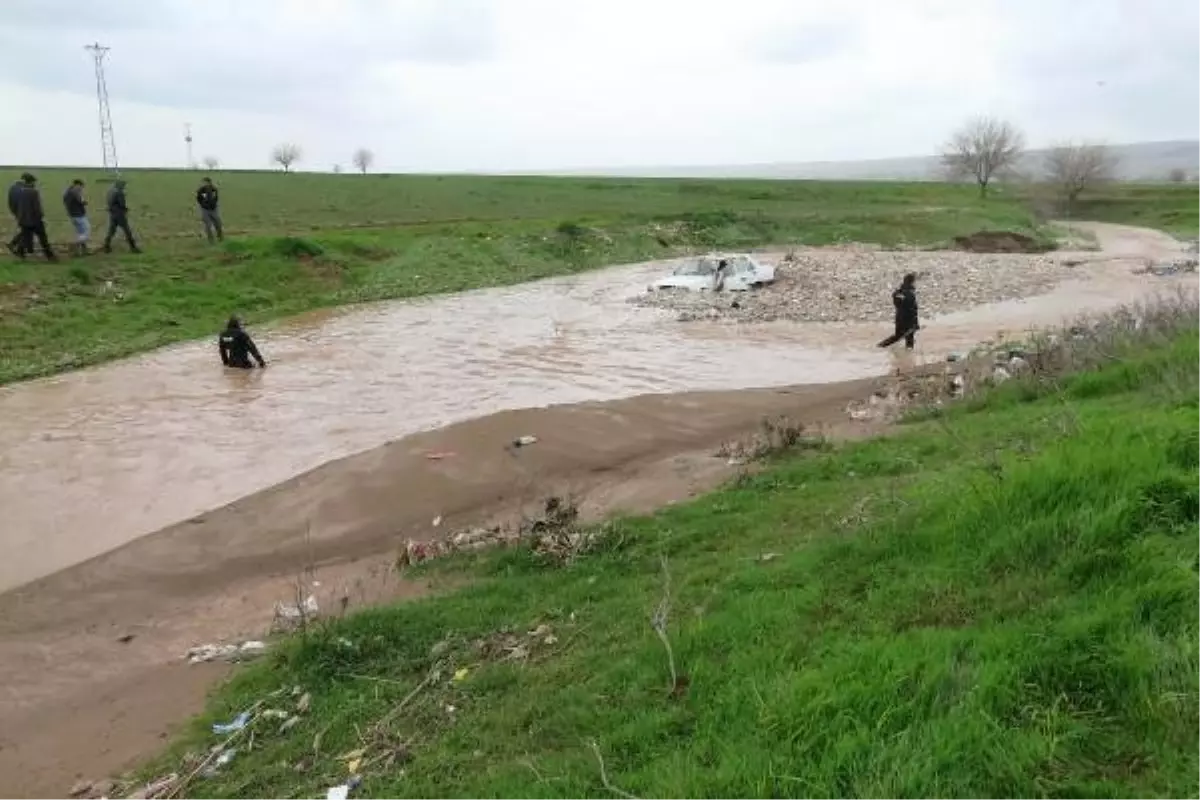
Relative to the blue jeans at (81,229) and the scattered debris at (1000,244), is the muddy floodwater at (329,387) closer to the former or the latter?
the blue jeans at (81,229)

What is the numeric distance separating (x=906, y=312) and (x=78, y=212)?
59.3ft

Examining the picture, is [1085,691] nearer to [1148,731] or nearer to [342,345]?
[1148,731]

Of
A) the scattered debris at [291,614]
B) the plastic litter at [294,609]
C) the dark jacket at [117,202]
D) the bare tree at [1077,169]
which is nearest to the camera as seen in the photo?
the scattered debris at [291,614]

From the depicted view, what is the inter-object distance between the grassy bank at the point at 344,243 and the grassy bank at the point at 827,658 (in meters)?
13.8

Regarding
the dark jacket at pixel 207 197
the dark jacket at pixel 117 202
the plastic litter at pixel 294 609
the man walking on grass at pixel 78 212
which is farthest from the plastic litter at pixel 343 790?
the dark jacket at pixel 207 197

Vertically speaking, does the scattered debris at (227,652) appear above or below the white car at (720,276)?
below

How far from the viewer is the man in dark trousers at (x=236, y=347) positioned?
1606cm

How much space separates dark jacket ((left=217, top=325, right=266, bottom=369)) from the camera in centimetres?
1611

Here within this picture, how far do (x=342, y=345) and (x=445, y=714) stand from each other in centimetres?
1523

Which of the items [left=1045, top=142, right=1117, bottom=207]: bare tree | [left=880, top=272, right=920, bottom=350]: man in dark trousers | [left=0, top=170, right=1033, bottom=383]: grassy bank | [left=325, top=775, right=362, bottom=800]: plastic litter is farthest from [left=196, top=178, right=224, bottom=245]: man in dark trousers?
[left=1045, top=142, right=1117, bottom=207]: bare tree

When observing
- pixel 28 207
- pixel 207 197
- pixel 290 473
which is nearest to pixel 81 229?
pixel 28 207

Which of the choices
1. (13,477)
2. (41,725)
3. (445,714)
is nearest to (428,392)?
(13,477)

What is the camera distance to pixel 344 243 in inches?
1150

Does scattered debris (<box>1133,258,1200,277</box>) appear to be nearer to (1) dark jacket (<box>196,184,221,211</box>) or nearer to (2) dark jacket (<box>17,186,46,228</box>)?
(1) dark jacket (<box>196,184,221,211</box>)
